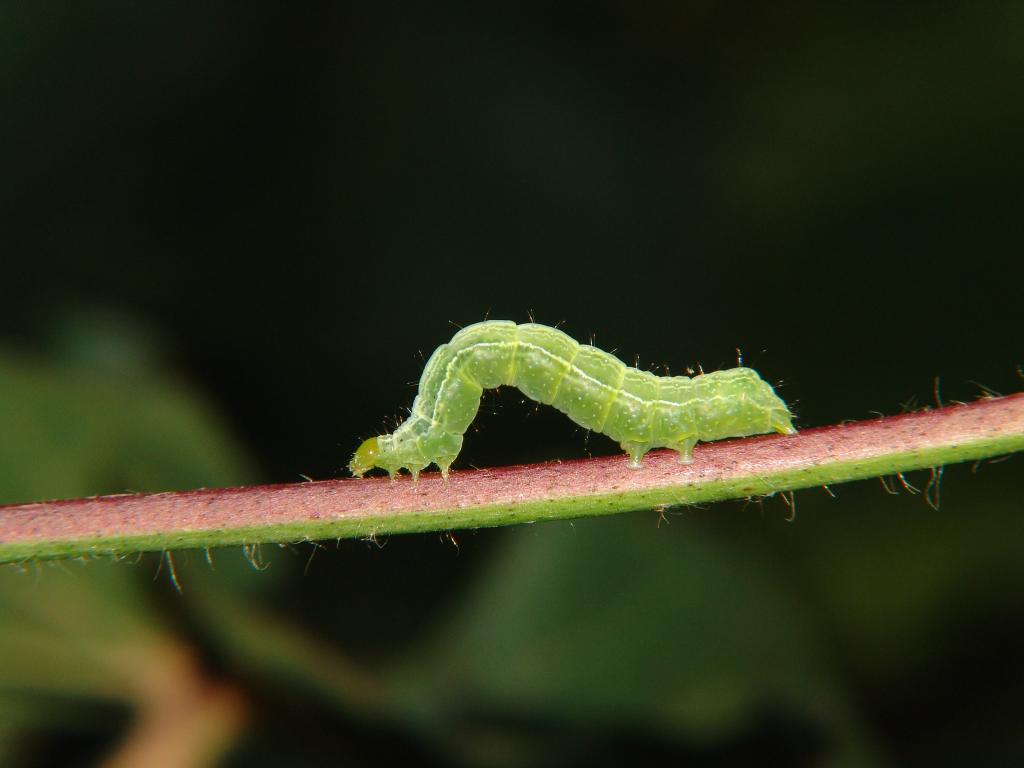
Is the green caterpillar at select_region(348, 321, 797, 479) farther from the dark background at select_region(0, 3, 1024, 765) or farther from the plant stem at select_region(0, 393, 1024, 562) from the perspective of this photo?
the plant stem at select_region(0, 393, 1024, 562)

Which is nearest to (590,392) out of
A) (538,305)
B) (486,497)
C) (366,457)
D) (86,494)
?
(366,457)

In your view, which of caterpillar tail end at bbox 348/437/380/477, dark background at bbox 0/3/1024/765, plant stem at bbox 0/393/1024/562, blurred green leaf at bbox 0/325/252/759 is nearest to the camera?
plant stem at bbox 0/393/1024/562

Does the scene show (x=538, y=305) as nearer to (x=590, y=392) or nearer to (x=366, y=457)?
(x=590, y=392)

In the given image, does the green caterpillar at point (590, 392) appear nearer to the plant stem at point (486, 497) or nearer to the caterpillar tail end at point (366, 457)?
the caterpillar tail end at point (366, 457)

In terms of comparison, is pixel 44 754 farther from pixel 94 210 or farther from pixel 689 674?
pixel 94 210

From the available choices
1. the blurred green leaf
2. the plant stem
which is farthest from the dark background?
the plant stem

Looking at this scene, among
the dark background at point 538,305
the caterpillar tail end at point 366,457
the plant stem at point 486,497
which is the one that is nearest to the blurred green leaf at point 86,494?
the dark background at point 538,305

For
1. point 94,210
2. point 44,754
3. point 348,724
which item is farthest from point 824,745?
point 94,210
